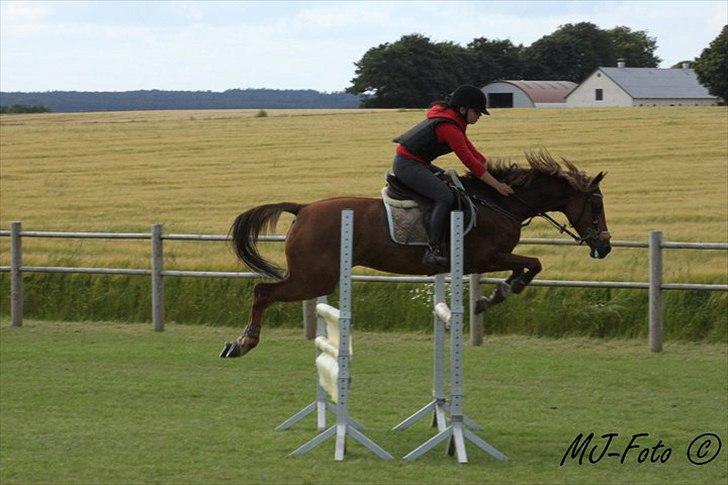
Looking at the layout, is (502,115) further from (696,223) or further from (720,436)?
(720,436)

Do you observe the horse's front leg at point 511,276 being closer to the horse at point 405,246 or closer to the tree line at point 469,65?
the horse at point 405,246

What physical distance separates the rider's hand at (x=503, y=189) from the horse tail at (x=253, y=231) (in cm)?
128

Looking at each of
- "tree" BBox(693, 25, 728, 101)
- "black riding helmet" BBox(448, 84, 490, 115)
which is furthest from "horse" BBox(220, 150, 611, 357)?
"tree" BBox(693, 25, 728, 101)

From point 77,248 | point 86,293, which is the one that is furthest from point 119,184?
point 86,293

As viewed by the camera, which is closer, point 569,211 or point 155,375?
point 569,211

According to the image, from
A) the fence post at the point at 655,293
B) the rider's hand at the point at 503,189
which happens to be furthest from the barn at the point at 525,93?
the rider's hand at the point at 503,189

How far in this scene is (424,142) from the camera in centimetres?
800

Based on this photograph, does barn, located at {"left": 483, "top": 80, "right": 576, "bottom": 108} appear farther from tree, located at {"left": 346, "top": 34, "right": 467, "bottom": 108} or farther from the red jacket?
the red jacket

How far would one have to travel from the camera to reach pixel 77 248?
18.8 m

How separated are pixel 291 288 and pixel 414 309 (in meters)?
6.58

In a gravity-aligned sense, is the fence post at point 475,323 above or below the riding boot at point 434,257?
below

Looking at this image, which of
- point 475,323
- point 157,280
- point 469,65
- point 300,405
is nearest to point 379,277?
point 475,323

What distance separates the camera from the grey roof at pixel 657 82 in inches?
2731
